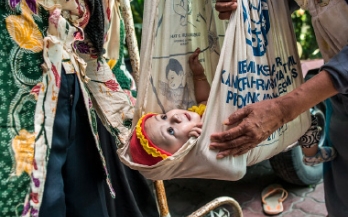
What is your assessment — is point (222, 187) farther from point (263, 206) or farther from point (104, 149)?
point (104, 149)

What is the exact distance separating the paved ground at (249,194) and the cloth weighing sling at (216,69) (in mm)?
1267

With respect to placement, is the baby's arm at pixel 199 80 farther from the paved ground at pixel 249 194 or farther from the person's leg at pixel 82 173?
the paved ground at pixel 249 194

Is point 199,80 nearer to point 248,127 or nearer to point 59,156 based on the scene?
point 248,127

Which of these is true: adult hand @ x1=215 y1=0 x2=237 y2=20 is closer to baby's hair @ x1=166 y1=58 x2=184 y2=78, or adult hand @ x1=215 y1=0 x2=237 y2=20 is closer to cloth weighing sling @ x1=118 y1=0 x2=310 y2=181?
cloth weighing sling @ x1=118 y1=0 x2=310 y2=181

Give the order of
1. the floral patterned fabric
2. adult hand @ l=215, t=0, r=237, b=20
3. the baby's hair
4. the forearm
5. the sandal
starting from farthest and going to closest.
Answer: the sandal → the baby's hair → adult hand @ l=215, t=0, r=237, b=20 → the forearm → the floral patterned fabric

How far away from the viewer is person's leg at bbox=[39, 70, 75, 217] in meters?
0.92

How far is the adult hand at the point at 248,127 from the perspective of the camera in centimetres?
100

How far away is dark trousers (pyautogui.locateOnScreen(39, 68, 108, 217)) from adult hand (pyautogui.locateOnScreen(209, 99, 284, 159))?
334 mm

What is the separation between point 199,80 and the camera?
131cm

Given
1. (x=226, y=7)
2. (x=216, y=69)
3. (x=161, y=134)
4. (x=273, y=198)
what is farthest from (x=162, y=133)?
(x=273, y=198)

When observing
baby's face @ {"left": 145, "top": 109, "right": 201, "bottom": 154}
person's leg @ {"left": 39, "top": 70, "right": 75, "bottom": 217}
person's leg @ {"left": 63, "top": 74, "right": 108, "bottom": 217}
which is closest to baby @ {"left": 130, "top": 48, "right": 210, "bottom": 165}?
baby's face @ {"left": 145, "top": 109, "right": 201, "bottom": 154}

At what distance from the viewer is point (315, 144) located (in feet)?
4.34

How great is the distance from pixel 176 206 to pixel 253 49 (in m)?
1.58

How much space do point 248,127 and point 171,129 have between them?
244mm
